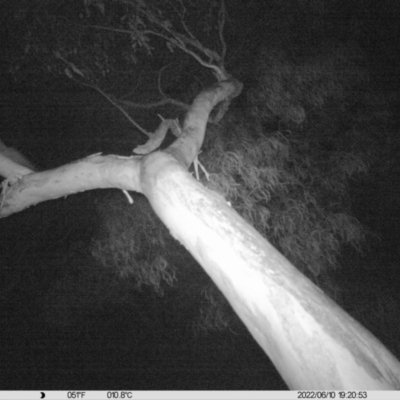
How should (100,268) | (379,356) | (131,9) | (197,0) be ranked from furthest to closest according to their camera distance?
1. (100,268)
2. (197,0)
3. (131,9)
4. (379,356)

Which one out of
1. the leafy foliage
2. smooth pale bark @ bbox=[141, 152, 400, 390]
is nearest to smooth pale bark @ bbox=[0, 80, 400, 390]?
smooth pale bark @ bbox=[141, 152, 400, 390]

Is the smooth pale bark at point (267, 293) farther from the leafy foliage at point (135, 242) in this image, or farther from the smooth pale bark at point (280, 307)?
the leafy foliage at point (135, 242)

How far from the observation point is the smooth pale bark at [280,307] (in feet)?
3.46

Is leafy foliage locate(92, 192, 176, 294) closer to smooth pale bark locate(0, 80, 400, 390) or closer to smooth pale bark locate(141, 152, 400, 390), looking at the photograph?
smooth pale bark locate(0, 80, 400, 390)

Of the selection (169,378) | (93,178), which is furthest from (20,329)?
(93,178)

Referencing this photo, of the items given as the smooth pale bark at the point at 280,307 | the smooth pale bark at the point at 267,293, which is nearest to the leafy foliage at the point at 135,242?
the smooth pale bark at the point at 267,293

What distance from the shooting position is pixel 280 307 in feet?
3.84

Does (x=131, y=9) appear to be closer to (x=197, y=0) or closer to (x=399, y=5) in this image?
(x=197, y=0)

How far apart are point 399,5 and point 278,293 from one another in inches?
165

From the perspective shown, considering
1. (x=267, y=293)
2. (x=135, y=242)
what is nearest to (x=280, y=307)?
(x=267, y=293)

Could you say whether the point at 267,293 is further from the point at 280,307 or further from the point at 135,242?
the point at 135,242

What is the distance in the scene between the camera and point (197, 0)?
12.5 ft

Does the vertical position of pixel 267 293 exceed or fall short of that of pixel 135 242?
it falls short

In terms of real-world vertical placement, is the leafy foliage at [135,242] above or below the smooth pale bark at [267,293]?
above
